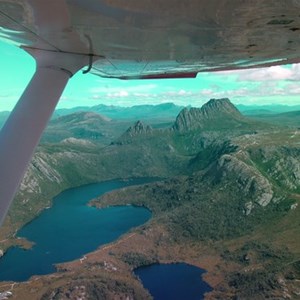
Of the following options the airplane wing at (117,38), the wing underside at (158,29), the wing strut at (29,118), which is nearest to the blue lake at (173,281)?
the wing underside at (158,29)

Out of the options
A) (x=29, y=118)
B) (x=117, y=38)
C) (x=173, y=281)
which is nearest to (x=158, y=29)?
(x=117, y=38)

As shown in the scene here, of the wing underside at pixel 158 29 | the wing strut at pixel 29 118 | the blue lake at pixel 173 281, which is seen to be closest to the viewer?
the wing underside at pixel 158 29

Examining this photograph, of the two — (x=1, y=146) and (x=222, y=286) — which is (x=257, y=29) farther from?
(x=222, y=286)

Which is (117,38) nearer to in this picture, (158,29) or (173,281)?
(158,29)

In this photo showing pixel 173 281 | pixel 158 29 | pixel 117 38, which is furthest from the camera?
pixel 173 281

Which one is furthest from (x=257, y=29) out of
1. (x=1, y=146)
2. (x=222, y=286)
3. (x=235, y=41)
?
(x=222, y=286)

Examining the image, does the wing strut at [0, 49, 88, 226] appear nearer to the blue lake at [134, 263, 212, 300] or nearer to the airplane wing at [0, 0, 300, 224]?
the airplane wing at [0, 0, 300, 224]

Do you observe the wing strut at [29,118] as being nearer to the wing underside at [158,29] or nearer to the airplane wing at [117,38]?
the airplane wing at [117,38]
